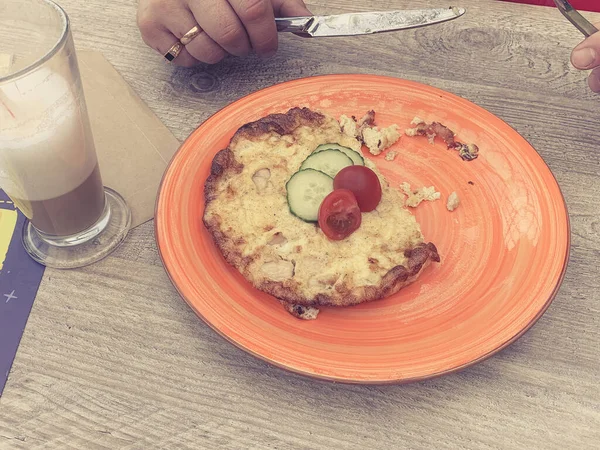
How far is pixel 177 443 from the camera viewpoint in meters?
1.29

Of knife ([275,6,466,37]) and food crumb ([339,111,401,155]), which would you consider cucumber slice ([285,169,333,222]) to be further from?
knife ([275,6,466,37])

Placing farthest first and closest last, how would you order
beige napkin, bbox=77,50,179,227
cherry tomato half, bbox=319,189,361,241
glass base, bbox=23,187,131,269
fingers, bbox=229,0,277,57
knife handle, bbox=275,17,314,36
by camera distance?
1. knife handle, bbox=275,17,314,36
2. fingers, bbox=229,0,277,57
3. beige napkin, bbox=77,50,179,227
4. glass base, bbox=23,187,131,269
5. cherry tomato half, bbox=319,189,361,241

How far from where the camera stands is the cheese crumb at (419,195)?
5.47 feet

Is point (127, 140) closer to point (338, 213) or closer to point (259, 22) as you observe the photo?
point (259, 22)

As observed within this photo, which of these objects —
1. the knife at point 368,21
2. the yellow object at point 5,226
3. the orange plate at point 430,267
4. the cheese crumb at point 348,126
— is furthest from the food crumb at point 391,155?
the yellow object at point 5,226

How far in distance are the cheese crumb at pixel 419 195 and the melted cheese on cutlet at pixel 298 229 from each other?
0.09 feet

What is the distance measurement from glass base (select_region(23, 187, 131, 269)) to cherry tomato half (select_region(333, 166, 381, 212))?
63 centimetres

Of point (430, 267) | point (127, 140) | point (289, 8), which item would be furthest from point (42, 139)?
point (289, 8)

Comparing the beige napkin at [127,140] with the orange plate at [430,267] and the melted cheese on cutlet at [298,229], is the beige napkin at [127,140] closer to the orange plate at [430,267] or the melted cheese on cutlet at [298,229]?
the orange plate at [430,267]

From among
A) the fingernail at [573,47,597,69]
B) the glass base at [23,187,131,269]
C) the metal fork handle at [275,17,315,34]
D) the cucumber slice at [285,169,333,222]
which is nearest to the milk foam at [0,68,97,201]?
the glass base at [23,187,131,269]

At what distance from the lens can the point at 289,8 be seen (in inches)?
82.8

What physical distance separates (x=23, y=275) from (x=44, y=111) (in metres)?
0.49

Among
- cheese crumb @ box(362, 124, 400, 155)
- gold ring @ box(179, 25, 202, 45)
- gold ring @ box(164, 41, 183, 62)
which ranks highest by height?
gold ring @ box(179, 25, 202, 45)

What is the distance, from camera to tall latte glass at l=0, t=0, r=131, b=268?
50.2 inches
